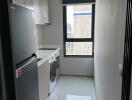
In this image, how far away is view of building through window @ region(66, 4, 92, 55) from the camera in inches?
165

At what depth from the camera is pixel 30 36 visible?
1899 mm

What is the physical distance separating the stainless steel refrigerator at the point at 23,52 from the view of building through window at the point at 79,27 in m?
2.48

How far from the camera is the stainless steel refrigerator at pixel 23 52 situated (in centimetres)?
146

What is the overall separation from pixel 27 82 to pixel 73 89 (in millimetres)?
1905

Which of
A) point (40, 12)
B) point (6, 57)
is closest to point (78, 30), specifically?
point (40, 12)

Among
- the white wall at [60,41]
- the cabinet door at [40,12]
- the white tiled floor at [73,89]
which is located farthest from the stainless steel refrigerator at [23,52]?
the white wall at [60,41]

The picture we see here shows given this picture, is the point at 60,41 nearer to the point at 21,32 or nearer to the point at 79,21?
the point at 79,21

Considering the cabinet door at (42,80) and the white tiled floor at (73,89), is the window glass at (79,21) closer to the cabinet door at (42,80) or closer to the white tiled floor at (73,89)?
the white tiled floor at (73,89)

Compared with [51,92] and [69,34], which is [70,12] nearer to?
[69,34]

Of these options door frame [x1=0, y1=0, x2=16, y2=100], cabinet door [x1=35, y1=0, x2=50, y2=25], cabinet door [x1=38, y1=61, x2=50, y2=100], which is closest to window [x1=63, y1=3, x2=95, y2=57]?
cabinet door [x1=35, y1=0, x2=50, y2=25]

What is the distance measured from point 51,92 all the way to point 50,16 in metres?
2.19

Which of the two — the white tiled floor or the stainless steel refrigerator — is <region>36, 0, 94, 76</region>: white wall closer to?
the white tiled floor

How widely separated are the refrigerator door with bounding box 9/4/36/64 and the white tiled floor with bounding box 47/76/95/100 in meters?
1.65

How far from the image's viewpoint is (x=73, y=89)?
347cm
